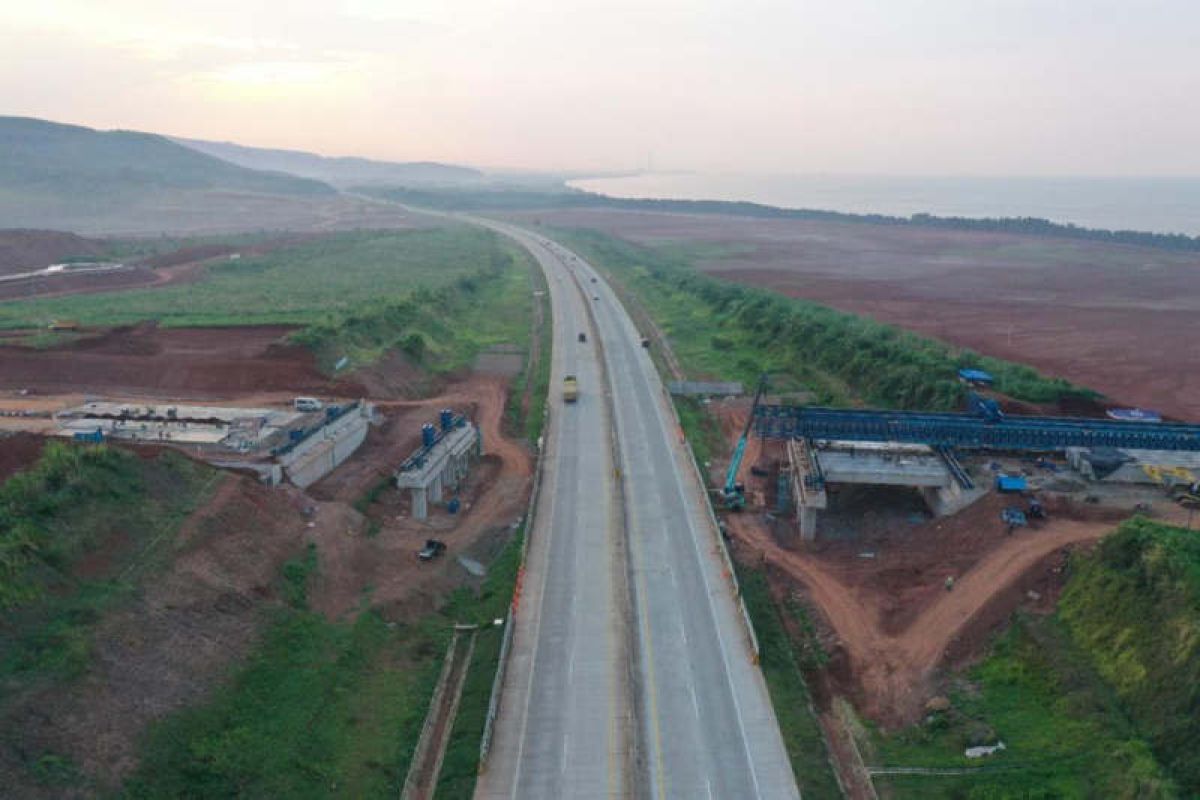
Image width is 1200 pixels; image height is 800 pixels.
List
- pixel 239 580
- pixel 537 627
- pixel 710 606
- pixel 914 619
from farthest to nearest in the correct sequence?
pixel 914 619 < pixel 710 606 < pixel 239 580 < pixel 537 627

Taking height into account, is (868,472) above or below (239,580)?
above

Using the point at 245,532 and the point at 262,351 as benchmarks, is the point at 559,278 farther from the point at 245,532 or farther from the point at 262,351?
the point at 245,532

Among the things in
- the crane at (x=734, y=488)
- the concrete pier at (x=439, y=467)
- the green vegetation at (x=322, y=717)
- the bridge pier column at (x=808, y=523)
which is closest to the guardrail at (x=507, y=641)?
the green vegetation at (x=322, y=717)

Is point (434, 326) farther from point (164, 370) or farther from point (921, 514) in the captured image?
point (921, 514)

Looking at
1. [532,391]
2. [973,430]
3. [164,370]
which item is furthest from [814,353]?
[164,370]

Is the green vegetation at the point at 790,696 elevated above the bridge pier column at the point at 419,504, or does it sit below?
below

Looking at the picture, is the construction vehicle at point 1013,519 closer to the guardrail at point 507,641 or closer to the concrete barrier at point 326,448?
the guardrail at point 507,641

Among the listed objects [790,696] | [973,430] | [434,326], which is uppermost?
[973,430]

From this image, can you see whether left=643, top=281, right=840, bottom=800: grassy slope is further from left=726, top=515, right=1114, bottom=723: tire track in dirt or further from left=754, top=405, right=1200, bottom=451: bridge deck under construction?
left=754, top=405, right=1200, bottom=451: bridge deck under construction
